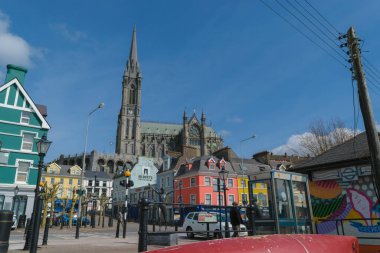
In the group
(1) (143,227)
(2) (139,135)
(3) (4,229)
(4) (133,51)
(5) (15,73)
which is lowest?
(3) (4,229)

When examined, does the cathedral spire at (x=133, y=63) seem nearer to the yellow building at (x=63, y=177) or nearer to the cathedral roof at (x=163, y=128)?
the cathedral roof at (x=163, y=128)

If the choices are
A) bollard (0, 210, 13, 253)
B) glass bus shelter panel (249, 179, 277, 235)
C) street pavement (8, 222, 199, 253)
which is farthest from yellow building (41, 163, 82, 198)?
glass bus shelter panel (249, 179, 277, 235)

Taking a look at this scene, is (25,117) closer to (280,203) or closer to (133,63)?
(280,203)

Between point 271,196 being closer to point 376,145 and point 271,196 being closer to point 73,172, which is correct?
point 376,145

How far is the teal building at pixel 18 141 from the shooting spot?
93.8 ft

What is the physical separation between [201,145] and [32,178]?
3795 inches

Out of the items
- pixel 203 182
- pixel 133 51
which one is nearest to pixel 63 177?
pixel 203 182

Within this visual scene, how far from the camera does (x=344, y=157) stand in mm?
13492

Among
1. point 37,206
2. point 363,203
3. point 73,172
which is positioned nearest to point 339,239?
point 37,206

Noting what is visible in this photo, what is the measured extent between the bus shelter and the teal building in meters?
24.6

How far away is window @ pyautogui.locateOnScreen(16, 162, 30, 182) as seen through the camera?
29.4 meters

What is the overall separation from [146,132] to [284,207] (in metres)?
120

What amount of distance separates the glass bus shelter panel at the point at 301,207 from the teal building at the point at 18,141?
25.7 meters

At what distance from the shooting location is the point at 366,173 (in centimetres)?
1260
